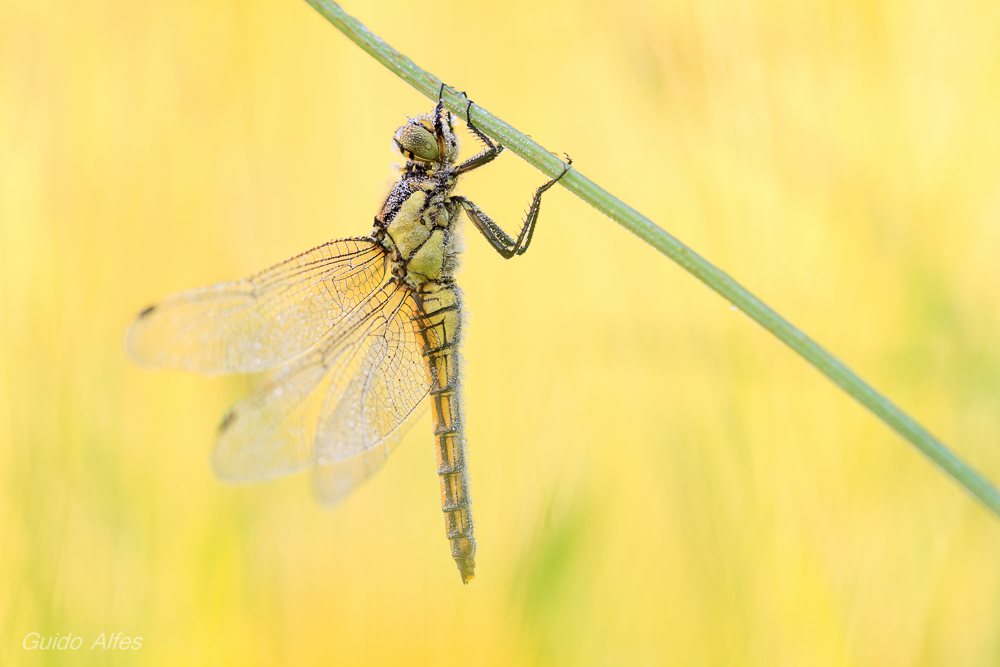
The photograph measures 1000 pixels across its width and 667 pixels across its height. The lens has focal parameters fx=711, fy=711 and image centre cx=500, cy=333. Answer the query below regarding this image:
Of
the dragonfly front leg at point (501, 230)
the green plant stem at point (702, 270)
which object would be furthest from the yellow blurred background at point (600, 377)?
Answer: the green plant stem at point (702, 270)

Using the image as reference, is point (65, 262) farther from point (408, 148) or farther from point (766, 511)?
point (766, 511)

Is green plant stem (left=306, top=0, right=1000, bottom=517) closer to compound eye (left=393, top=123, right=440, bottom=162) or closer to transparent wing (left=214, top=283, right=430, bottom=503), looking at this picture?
compound eye (left=393, top=123, right=440, bottom=162)

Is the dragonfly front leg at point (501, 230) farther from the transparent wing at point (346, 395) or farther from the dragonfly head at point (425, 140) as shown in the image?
the transparent wing at point (346, 395)

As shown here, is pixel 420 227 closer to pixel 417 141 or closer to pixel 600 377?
pixel 417 141

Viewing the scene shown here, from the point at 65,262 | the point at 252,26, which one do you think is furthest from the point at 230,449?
the point at 252,26

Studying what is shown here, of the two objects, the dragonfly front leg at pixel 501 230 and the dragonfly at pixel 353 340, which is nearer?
the dragonfly front leg at pixel 501 230

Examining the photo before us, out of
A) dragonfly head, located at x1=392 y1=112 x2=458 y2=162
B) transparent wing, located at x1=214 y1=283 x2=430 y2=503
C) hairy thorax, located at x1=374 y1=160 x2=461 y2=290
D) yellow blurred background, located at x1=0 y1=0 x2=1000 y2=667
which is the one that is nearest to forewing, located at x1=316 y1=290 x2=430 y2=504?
transparent wing, located at x1=214 y1=283 x2=430 y2=503
